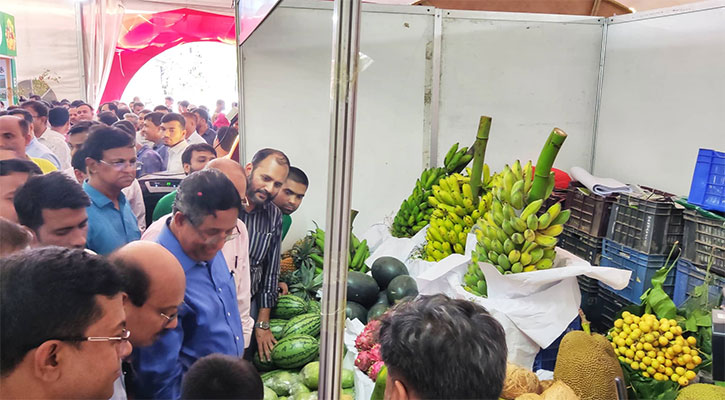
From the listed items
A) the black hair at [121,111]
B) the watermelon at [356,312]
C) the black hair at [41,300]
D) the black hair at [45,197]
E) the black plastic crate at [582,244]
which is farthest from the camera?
the black plastic crate at [582,244]

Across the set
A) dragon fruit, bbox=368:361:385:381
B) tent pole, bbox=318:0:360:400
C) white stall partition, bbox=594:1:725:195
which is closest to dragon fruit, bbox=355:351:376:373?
dragon fruit, bbox=368:361:385:381

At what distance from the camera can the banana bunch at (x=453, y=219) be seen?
3100mm

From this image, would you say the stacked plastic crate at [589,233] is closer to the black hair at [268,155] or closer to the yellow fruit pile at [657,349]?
the yellow fruit pile at [657,349]

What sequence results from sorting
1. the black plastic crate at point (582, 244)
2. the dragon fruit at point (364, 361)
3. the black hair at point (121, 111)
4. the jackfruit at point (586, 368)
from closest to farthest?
1. the black hair at point (121, 111)
2. the jackfruit at point (586, 368)
3. the dragon fruit at point (364, 361)
4. the black plastic crate at point (582, 244)

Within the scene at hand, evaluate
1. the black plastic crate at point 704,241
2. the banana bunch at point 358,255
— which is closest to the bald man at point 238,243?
the banana bunch at point 358,255

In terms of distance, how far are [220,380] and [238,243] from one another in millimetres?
300

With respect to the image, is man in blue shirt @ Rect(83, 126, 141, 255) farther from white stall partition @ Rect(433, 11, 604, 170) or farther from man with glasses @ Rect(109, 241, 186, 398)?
white stall partition @ Rect(433, 11, 604, 170)

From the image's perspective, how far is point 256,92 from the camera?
1333mm

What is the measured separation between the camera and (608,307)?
3.14 meters

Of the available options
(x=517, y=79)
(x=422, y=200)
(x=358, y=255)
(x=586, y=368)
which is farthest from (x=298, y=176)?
(x=517, y=79)

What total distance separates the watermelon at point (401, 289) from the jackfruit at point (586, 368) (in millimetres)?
839

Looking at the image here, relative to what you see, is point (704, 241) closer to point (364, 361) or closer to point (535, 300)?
point (535, 300)

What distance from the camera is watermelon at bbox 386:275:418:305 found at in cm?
263

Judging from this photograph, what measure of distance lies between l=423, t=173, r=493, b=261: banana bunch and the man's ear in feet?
7.98
